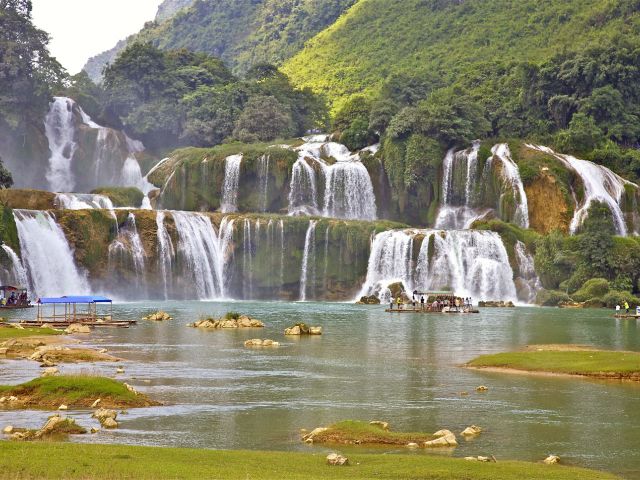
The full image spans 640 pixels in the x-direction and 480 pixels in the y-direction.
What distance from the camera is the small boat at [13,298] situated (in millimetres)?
73812

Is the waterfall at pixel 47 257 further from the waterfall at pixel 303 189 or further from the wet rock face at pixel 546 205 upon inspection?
the wet rock face at pixel 546 205

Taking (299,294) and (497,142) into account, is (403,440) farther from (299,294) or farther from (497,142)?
(497,142)

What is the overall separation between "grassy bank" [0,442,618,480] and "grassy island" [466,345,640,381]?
→ 1635 cm

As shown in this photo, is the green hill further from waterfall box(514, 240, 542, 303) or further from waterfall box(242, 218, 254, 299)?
waterfall box(242, 218, 254, 299)

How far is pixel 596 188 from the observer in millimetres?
103375

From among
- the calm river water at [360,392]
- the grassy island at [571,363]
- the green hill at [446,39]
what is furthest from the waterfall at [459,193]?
the grassy island at [571,363]

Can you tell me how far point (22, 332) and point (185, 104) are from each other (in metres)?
86.2

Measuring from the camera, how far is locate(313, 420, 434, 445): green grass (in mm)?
25672

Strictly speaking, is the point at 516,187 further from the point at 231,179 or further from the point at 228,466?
the point at 228,466

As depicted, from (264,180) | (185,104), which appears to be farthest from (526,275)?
(185,104)

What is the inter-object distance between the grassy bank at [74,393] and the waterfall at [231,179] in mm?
78559

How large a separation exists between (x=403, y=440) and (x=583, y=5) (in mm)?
134681

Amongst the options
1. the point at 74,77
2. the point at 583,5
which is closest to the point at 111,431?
the point at 74,77

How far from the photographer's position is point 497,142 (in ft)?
359
